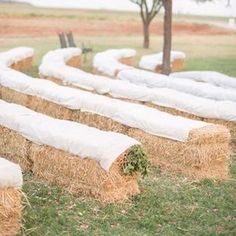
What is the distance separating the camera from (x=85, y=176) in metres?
9.73

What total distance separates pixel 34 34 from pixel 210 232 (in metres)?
37.5

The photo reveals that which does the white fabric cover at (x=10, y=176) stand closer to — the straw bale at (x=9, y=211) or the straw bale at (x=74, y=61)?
the straw bale at (x=9, y=211)

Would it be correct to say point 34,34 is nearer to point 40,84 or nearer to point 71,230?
point 40,84

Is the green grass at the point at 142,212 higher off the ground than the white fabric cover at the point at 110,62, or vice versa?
the green grass at the point at 142,212

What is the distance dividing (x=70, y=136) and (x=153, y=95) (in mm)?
5604

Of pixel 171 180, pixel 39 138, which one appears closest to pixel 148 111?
pixel 171 180

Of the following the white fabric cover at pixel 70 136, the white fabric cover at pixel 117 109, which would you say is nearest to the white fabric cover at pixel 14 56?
the white fabric cover at pixel 117 109

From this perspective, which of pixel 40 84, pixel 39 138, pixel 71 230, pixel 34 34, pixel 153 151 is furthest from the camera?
pixel 34 34

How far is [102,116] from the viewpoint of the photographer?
13.2m

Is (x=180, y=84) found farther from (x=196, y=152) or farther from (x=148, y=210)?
(x=148, y=210)

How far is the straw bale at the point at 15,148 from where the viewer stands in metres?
10.9

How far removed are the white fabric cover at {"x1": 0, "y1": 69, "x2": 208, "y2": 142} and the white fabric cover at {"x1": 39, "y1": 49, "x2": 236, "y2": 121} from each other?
171 centimetres

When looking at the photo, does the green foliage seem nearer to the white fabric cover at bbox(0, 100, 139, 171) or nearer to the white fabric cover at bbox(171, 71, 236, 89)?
the white fabric cover at bbox(0, 100, 139, 171)

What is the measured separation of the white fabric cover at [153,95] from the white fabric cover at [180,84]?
59.9 inches
